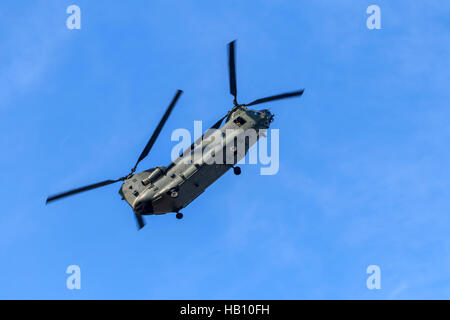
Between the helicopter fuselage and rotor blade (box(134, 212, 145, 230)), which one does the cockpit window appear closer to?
the helicopter fuselage

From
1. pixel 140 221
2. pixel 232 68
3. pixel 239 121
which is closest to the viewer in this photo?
pixel 140 221

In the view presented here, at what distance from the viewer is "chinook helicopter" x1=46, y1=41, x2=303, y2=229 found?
166 ft


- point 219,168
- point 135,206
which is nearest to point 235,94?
point 219,168

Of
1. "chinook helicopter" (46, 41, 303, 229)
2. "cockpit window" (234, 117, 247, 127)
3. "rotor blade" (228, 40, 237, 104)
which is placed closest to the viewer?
"chinook helicopter" (46, 41, 303, 229)

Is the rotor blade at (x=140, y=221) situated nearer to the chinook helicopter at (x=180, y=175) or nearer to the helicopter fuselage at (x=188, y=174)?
the chinook helicopter at (x=180, y=175)

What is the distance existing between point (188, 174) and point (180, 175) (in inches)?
31.6

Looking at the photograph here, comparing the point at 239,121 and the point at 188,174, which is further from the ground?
the point at 239,121

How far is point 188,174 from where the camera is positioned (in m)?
51.5

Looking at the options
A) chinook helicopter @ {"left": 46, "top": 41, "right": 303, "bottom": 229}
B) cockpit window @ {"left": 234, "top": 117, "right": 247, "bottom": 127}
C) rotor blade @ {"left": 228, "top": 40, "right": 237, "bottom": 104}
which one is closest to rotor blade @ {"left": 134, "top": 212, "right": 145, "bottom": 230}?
chinook helicopter @ {"left": 46, "top": 41, "right": 303, "bottom": 229}

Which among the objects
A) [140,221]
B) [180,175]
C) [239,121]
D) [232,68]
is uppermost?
[232,68]

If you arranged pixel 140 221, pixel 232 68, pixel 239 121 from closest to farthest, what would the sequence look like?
1. pixel 140 221
2. pixel 232 68
3. pixel 239 121

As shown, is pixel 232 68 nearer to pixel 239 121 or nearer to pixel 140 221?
pixel 239 121

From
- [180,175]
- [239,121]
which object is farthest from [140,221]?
[239,121]
